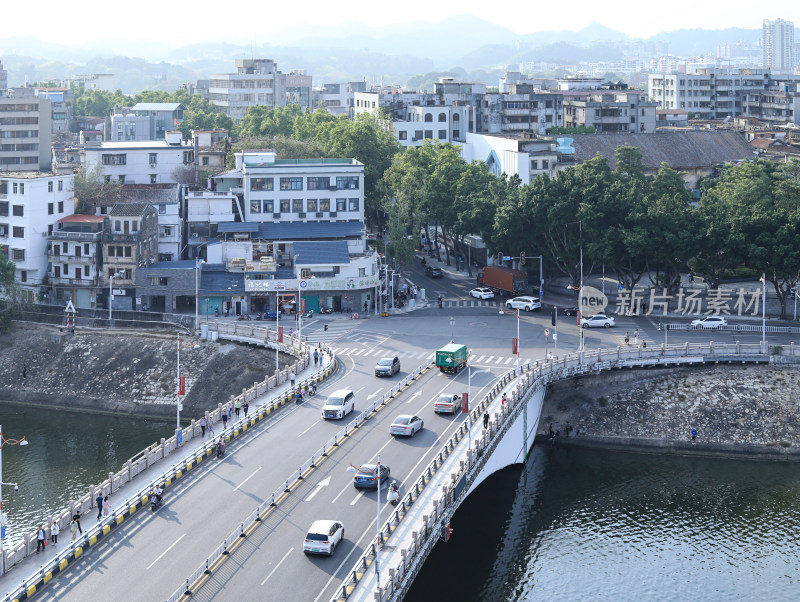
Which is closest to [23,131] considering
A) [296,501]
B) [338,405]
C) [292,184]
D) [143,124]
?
[143,124]

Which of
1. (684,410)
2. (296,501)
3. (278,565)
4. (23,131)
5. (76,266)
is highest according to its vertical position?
(23,131)

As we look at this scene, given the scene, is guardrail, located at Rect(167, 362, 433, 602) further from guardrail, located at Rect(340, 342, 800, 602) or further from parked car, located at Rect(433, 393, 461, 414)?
guardrail, located at Rect(340, 342, 800, 602)

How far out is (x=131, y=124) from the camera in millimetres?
175500

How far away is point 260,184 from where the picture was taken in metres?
122

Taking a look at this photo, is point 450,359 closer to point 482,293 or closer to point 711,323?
point 711,323

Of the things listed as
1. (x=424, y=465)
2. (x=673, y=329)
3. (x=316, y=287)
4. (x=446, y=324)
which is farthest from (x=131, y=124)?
Answer: (x=424, y=465)

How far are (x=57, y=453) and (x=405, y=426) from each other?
3039 cm

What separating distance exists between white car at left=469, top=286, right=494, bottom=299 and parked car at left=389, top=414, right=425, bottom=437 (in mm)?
47450

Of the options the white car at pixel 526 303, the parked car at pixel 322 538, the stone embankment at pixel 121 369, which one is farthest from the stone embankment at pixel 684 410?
the parked car at pixel 322 538

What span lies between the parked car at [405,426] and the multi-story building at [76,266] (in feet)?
166

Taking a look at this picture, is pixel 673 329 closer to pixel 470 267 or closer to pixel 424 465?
pixel 470 267

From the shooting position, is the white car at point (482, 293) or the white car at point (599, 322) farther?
the white car at point (482, 293)

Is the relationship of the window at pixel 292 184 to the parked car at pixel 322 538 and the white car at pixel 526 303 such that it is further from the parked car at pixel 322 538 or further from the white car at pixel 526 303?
the parked car at pixel 322 538

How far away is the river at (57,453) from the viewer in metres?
71.5
